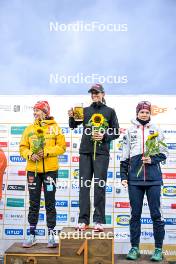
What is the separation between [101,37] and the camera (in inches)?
199

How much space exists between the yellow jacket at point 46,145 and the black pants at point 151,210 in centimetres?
74

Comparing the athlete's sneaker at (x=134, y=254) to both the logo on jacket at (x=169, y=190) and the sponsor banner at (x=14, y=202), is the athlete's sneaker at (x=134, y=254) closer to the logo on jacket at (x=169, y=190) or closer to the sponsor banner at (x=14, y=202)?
the logo on jacket at (x=169, y=190)

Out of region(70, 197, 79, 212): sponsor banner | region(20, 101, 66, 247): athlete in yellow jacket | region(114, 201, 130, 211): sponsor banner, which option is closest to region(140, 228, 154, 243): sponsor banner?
region(114, 201, 130, 211): sponsor banner

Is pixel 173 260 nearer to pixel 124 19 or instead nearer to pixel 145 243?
pixel 145 243

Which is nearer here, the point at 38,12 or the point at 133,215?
the point at 133,215

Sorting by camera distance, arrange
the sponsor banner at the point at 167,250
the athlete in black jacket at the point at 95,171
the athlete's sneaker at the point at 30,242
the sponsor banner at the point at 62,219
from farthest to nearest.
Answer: the sponsor banner at the point at 62,219
the sponsor banner at the point at 167,250
the athlete's sneaker at the point at 30,242
the athlete in black jacket at the point at 95,171

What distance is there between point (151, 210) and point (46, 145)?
3.64ft

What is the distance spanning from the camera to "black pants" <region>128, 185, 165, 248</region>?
3.82 meters

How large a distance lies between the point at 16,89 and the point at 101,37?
1.12 meters

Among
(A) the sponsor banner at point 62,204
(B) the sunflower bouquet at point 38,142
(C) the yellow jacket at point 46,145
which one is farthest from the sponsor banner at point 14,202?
(B) the sunflower bouquet at point 38,142

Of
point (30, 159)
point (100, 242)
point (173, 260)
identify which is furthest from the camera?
point (173, 260)

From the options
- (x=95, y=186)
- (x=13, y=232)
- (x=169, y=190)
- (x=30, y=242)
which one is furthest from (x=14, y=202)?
(x=169, y=190)

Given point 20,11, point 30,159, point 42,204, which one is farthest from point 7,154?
point 20,11

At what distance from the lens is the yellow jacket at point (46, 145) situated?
13.4 ft
